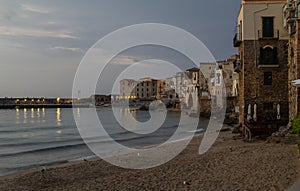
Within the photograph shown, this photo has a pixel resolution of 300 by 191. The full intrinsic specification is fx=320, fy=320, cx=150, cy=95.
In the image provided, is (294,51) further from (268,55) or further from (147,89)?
(147,89)

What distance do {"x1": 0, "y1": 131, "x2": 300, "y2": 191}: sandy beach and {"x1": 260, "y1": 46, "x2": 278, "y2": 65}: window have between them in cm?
A: 1291

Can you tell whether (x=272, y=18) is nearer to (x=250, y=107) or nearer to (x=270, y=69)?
(x=270, y=69)

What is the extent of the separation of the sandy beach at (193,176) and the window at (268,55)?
12911mm

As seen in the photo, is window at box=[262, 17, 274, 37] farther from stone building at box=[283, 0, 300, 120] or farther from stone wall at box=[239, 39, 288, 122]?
stone building at box=[283, 0, 300, 120]

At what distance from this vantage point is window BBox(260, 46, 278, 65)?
26.3 metres

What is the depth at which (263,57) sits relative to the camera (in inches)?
1039

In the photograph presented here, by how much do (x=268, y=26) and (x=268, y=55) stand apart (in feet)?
7.80

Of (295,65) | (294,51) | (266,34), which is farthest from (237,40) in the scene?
(295,65)

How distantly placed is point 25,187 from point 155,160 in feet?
22.2

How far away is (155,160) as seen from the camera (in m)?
16.5

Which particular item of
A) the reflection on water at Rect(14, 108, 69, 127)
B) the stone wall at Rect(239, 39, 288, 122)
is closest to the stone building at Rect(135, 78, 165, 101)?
the reflection on water at Rect(14, 108, 69, 127)

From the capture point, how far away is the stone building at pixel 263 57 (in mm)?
26062

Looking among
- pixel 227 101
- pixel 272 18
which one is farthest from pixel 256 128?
pixel 227 101

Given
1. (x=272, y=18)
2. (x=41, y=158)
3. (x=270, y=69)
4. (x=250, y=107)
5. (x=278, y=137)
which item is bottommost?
(x=41, y=158)
